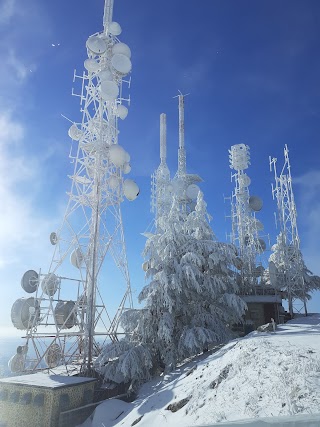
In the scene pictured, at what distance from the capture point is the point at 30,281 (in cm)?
2175

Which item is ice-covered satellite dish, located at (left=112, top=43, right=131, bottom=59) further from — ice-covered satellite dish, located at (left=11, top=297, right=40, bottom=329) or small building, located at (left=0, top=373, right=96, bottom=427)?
small building, located at (left=0, top=373, right=96, bottom=427)

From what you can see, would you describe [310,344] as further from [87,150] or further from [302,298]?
[302,298]

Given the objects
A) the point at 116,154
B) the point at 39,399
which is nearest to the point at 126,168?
the point at 116,154

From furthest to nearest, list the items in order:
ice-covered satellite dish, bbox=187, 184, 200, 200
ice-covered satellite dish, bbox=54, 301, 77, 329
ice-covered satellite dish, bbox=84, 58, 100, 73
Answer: ice-covered satellite dish, bbox=187, 184, 200, 200 < ice-covered satellite dish, bbox=84, 58, 100, 73 < ice-covered satellite dish, bbox=54, 301, 77, 329

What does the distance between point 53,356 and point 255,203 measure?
76.7 feet

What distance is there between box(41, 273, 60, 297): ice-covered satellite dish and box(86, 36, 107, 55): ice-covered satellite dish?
15.6 meters

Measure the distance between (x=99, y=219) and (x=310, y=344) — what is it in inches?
565

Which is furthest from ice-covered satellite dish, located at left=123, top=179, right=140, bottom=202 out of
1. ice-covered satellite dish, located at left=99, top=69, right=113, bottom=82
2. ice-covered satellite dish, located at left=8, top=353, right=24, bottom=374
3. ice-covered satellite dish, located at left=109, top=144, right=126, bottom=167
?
ice-covered satellite dish, located at left=8, top=353, right=24, bottom=374

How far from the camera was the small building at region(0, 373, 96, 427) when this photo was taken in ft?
45.2

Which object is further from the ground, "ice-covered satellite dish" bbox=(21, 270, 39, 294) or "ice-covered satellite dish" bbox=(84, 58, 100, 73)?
"ice-covered satellite dish" bbox=(84, 58, 100, 73)

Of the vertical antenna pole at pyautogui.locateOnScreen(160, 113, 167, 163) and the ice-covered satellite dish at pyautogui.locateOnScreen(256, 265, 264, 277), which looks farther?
the vertical antenna pole at pyautogui.locateOnScreen(160, 113, 167, 163)

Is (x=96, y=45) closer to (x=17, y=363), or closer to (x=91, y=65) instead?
(x=91, y=65)

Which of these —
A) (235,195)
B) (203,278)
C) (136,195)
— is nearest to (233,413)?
(203,278)

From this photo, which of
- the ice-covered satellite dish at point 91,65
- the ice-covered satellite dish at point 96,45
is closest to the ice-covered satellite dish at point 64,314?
the ice-covered satellite dish at point 91,65
